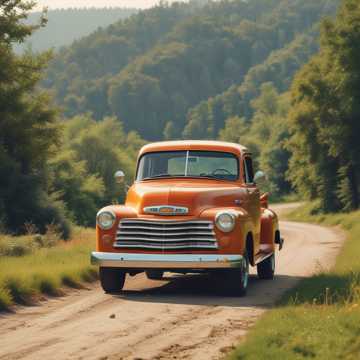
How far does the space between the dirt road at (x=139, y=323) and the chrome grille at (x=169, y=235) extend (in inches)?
33.0

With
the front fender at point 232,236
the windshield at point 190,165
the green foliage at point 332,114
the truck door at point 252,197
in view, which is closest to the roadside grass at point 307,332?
the front fender at point 232,236

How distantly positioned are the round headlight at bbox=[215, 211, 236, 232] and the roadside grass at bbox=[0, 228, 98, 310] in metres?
3.06

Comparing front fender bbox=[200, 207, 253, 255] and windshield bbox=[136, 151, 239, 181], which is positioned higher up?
windshield bbox=[136, 151, 239, 181]

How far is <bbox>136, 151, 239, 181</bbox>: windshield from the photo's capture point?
15680 mm

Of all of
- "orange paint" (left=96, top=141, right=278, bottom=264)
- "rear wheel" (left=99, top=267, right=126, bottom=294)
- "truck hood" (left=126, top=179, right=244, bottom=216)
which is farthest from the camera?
"rear wheel" (left=99, top=267, right=126, bottom=294)

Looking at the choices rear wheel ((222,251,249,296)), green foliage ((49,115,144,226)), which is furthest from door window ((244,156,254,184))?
green foliage ((49,115,144,226))

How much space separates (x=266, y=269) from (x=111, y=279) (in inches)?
162

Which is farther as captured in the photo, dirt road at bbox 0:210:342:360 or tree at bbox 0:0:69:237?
tree at bbox 0:0:69:237

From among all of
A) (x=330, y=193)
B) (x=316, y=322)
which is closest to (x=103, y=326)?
(x=316, y=322)

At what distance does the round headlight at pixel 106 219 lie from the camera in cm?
1430

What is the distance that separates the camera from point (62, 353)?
935 cm

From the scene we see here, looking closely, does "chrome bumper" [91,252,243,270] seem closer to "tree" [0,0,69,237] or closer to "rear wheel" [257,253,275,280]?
"rear wheel" [257,253,275,280]

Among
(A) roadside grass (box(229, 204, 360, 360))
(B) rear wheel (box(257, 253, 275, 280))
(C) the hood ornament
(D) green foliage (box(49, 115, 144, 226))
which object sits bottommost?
(D) green foliage (box(49, 115, 144, 226))

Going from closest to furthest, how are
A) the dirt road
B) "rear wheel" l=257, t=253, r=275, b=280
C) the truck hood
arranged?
the dirt road
the truck hood
"rear wheel" l=257, t=253, r=275, b=280
